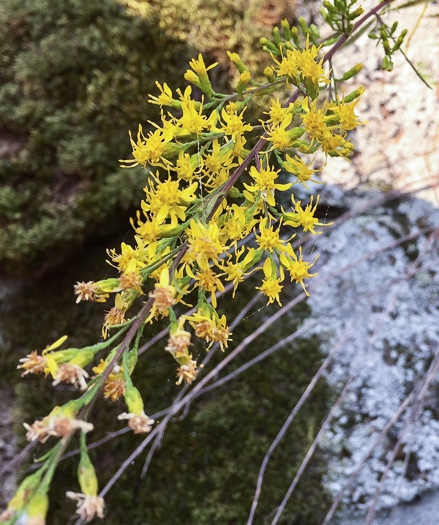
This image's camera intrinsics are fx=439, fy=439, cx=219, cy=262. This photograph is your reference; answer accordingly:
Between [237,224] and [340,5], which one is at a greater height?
[340,5]

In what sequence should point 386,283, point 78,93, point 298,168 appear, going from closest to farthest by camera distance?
point 298,168 < point 78,93 < point 386,283

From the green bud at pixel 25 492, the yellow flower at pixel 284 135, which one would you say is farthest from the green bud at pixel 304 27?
the green bud at pixel 25 492

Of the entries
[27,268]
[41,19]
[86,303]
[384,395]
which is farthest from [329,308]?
[41,19]

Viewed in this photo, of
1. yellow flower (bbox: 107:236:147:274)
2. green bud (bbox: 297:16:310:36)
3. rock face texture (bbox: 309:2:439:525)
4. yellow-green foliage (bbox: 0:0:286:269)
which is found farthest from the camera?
rock face texture (bbox: 309:2:439:525)

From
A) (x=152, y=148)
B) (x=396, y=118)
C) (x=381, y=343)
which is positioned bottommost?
(x=381, y=343)

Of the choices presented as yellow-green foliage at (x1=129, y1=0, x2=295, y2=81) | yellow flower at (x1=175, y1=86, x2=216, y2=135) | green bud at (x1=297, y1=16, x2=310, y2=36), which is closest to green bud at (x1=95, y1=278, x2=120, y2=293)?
yellow flower at (x1=175, y1=86, x2=216, y2=135)

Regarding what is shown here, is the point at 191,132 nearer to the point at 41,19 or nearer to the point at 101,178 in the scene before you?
the point at 101,178

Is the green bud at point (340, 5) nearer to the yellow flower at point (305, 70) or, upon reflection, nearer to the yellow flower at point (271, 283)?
the yellow flower at point (305, 70)

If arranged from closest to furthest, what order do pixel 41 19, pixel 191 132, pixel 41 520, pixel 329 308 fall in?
pixel 41 520 < pixel 191 132 < pixel 41 19 < pixel 329 308

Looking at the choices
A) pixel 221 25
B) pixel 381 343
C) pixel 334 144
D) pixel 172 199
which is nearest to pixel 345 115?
pixel 334 144

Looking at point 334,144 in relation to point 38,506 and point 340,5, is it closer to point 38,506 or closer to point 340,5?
point 340,5

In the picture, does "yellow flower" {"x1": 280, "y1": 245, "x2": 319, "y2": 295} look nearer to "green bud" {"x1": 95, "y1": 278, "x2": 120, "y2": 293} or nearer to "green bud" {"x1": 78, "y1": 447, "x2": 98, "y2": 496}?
"green bud" {"x1": 95, "y1": 278, "x2": 120, "y2": 293}
